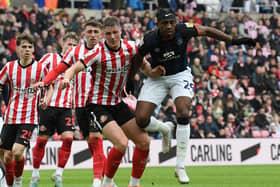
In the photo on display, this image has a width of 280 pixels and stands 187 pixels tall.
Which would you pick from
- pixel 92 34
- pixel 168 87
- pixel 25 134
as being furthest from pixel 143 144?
pixel 92 34

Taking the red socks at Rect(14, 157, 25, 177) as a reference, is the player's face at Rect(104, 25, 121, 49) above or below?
above

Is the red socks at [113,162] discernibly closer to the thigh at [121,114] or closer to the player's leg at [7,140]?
Result: the thigh at [121,114]

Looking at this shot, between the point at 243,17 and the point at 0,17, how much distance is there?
10765mm

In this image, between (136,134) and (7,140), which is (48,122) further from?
(136,134)

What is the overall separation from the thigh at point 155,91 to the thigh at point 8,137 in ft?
6.26

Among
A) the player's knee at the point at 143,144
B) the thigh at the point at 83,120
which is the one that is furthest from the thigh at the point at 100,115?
the thigh at the point at 83,120

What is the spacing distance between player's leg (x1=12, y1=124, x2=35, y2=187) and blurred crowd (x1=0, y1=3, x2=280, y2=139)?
11.0 meters

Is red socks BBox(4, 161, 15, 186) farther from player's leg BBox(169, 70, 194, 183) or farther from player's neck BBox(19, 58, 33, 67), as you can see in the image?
player's leg BBox(169, 70, 194, 183)

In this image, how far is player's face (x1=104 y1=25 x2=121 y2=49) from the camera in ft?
40.4

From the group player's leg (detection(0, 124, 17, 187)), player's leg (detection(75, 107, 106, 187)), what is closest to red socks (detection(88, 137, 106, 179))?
player's leg (detection(75, 107, 106, 187))

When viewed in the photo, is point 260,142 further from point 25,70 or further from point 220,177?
point 25,70

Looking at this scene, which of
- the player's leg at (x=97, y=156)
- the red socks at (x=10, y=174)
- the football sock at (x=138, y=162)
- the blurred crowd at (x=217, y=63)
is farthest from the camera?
the blurred crowd at (x=217, y=63)

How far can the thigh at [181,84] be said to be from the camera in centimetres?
1328

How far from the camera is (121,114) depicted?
12.5m
